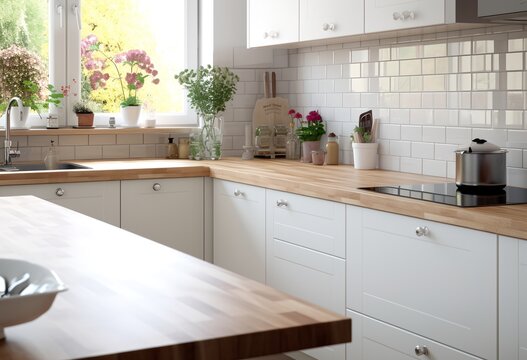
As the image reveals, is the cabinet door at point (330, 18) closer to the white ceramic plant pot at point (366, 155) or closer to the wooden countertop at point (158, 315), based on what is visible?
the white ceramic plant pot at point (366, 155)

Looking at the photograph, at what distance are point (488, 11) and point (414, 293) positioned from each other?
1.10 m

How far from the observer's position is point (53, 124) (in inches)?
206

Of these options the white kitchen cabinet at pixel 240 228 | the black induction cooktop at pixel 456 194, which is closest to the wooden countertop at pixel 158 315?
the black induction cooktop at pixel 456 194

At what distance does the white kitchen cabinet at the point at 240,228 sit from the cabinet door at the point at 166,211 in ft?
0.38

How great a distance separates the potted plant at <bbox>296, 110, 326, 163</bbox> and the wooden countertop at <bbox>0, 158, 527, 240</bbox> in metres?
0.09

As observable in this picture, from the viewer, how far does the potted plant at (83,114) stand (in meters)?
5.29

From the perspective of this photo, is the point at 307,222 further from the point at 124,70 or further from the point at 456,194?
the point at 124,70

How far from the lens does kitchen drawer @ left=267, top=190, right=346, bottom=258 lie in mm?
3770

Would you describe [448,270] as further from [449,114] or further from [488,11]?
[449,114]

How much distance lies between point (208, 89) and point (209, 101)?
0.24 ft

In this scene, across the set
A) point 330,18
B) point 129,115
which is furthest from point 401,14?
point 129,115

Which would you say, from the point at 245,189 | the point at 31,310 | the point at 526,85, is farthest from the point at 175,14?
the point at 31,310

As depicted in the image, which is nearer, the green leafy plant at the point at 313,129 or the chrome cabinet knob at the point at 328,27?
the chrome cabinet knob at the point at 328,27

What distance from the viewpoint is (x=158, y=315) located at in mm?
1565
